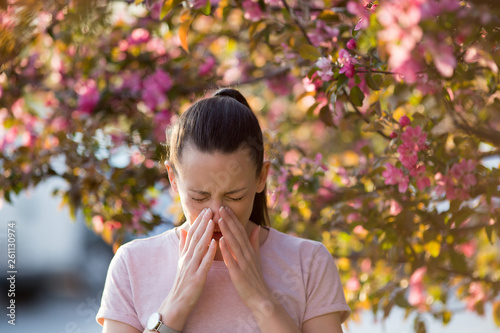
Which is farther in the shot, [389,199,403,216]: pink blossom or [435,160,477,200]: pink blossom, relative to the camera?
[389,199,403,216]: pink blossom

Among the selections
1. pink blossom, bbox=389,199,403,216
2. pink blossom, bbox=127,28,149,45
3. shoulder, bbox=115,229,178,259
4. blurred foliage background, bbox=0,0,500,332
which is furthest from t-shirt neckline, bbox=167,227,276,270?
pink blossom, bbox=127,28,149,45

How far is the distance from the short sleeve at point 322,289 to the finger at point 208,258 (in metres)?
0.30

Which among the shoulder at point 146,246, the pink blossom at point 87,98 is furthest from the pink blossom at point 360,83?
the pink blossom at point 87,98

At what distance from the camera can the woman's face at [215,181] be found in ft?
4.97

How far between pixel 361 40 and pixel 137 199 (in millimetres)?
1602

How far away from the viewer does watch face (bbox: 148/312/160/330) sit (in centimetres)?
148

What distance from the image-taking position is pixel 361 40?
1794 mm

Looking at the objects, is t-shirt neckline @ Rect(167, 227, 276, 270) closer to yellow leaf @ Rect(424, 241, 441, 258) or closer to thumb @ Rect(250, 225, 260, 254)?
thumb @ Rect(250, 225, 260, 254)

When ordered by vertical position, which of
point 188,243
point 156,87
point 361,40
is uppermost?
point 361,40

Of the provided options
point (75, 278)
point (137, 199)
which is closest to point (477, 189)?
point (137, 199)

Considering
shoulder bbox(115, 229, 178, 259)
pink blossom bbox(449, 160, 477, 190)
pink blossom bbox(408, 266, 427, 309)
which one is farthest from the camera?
pink blossom bbox(408, 266, 427, 309)

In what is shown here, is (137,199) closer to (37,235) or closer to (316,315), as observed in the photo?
(316,315)

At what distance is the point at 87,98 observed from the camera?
3240mm

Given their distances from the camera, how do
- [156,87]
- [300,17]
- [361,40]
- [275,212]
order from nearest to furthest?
[361,40], [300,17], [275,212], [156,87]
